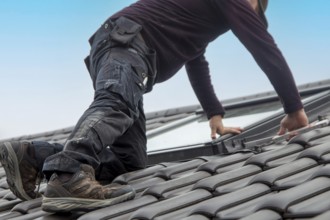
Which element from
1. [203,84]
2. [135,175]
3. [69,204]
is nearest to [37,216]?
[69,204]

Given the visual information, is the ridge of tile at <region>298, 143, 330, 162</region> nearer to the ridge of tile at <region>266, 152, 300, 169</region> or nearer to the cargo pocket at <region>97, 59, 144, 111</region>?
the ridge of tile at <region>266, 152, 300, 169</region>

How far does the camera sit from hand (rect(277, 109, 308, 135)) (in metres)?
3.70

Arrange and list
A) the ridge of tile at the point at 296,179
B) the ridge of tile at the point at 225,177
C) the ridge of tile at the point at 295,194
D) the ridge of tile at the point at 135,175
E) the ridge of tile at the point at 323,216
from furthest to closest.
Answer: the ridge of tile at the point at 135,175 < the ridge of tile at the point at 225,177 < the ridge of tile at the point at 296,179 < the ridge of tile at the point at 295,194 < the ridge of tile at the point at 323,216

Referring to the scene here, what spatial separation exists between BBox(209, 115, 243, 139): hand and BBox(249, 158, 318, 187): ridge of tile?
1226 mm

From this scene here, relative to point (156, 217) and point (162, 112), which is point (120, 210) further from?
point (162, 112)

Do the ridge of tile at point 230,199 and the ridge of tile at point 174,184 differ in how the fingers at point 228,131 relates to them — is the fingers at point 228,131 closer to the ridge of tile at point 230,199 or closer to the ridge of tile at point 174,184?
the ridge of tile at point 174,184

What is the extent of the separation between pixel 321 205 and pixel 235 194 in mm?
498

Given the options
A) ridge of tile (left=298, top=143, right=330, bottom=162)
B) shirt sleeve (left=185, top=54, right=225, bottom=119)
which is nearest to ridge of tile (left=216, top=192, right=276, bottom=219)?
ridge of tile (left=298, top=143, right=330, bottom=162)

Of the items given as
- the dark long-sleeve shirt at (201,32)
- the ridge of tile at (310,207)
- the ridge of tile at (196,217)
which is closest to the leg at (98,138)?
the dark long-sleeve shirt at (201,32)

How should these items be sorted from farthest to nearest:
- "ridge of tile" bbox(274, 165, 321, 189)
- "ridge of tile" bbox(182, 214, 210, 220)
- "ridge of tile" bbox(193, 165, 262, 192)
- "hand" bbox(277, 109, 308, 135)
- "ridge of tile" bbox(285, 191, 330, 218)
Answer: "hand" bbox(277, 109, 308, 135) → "ridge of tile" bbox(193, 165, 262, 192) → "ridge of tile" bbox(274, 165, 321, 189) → "ridge of tile" bbox(182, 214, 210, 220) → "ridge of tile" bbox(285, 191, 330, 218)

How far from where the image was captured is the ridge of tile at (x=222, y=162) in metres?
3.29

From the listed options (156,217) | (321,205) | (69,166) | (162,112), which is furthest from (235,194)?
(162,112)

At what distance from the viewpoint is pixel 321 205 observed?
A: 2189mm

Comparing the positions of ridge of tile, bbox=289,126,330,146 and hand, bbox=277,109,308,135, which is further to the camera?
hand, bbox=277,109,308,135
